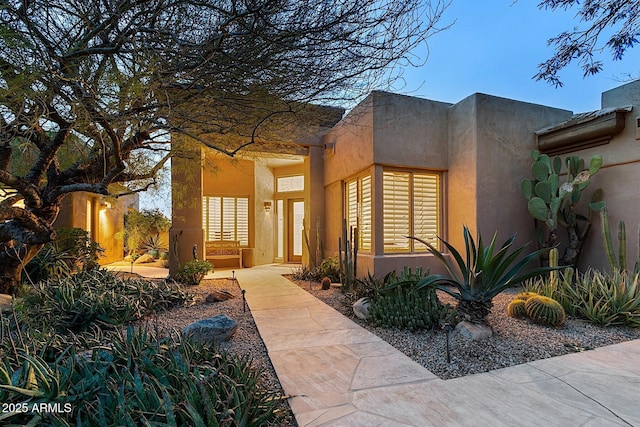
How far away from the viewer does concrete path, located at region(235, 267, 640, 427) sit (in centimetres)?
235

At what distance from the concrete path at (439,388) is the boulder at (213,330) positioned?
1.74ft

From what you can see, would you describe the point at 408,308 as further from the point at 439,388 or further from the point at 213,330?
the point at 213,330

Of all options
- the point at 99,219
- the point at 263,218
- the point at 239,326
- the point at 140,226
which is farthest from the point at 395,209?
the point at 140,226

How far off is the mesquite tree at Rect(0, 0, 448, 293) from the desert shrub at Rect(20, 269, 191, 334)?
4.98 ft

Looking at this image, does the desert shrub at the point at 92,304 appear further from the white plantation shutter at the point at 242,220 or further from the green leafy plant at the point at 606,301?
the white plantation shutter at the point at 242,220

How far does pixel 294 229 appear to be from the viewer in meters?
12.9

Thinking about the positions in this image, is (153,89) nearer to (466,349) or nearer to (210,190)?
(466,349)

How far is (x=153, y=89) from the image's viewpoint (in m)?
3.50

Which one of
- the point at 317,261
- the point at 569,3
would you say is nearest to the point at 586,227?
the point at 569,3

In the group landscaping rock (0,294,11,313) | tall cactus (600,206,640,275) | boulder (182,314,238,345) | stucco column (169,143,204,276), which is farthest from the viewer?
stucco column (169,143,204,276)

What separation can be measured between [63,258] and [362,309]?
7189 mm

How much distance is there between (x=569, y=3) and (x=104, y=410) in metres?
7.08

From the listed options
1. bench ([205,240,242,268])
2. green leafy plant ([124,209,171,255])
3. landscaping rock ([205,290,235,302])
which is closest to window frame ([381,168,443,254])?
landscaping rock ([205,290,235,302])

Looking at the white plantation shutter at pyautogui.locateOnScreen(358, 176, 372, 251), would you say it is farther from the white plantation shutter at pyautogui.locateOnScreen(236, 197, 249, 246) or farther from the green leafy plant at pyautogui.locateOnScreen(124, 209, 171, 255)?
the green leafy plant at pyautogui.locateOnScreen(124, 209, 171, 255)
